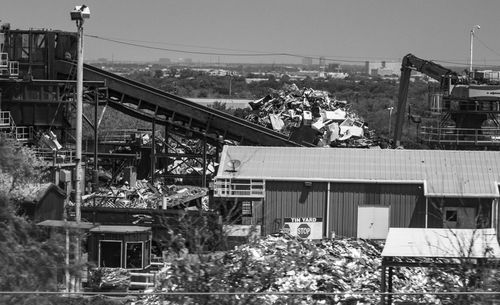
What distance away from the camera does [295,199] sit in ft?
98.6

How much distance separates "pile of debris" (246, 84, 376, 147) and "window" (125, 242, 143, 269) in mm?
19586

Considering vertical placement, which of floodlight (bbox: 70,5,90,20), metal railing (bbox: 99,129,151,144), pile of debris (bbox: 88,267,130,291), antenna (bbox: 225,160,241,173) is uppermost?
floodlight (bbox: 70,5,90,20)

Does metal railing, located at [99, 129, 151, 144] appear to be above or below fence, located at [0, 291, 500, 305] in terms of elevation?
above

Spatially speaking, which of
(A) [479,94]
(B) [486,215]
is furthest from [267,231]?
(A) [479,94]

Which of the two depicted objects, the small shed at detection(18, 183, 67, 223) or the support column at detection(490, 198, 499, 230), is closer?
the small shed at detection(18, 183, 67, 223)

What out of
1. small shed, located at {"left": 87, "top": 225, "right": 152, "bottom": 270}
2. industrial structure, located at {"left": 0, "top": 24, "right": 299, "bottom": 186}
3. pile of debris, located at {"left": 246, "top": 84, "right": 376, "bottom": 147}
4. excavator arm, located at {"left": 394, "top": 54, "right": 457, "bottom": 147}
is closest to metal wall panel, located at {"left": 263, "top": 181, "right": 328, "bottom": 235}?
small shed, located at {"left": 87, "top": 225, "right": 152, "bottom": 270}

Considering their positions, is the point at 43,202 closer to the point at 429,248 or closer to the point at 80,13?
the point at 80,13

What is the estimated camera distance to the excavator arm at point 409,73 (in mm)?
45531

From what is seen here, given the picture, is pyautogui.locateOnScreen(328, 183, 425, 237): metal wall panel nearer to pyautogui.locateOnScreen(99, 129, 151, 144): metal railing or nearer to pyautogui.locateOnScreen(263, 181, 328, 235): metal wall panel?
pyautogui.locateOnScreen(263, 181, 328, 235): metal wall panel

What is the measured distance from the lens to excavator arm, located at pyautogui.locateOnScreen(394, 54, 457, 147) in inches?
1793

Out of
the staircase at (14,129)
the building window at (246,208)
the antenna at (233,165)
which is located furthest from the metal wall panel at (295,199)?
the staircase at (14,129)

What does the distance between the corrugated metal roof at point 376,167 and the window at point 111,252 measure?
284 inches

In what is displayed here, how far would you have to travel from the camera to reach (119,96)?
134 feet

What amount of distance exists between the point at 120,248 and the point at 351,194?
29.9 feet
